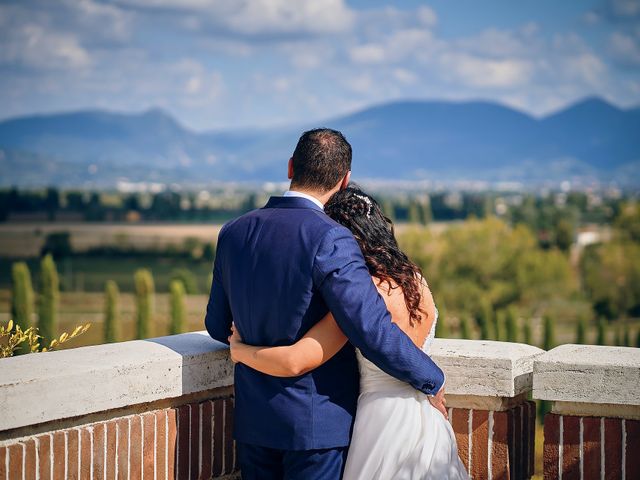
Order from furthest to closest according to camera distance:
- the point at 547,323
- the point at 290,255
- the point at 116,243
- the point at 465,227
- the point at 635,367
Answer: the point at 116,243
the point at 465,227
the point at 547,323
the point at 635,367
the point at 290,255

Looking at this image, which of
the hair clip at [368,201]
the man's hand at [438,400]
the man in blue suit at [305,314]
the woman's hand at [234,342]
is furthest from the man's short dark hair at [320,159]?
the man's hand at [438,400]

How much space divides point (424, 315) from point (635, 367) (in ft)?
2.39

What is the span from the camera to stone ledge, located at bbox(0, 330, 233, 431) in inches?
104

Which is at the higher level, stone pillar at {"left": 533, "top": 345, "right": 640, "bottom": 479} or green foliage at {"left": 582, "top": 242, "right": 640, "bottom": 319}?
stone pillar at {"left": 533, "top": 345, "right": 640, "bottom": 479}

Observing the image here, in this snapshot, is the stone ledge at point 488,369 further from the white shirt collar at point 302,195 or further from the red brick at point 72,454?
the red brick at point 72,454

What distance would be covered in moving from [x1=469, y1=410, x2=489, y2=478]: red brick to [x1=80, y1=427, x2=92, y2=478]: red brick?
1.36 metres

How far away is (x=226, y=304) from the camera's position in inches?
121

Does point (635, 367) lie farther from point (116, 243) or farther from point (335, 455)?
point (116, 243)

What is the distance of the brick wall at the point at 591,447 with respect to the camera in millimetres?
3029

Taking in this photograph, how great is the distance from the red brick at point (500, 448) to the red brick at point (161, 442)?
1.18 metres

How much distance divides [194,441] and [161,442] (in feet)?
0.60

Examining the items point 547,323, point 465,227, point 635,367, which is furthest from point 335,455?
point 465,227

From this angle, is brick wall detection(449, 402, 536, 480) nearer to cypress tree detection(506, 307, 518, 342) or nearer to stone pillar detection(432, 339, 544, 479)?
stone pillar detection(432, 339, 544, 479)

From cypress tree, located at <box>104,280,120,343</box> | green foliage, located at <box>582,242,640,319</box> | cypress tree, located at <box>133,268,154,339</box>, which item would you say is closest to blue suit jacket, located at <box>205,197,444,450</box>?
cypress tree, located at <box>133,268,154,339</box>
